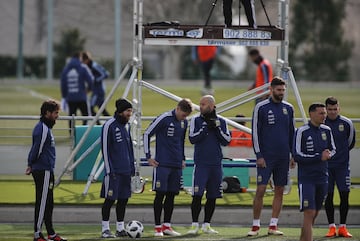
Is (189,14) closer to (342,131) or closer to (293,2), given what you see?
(293,2)

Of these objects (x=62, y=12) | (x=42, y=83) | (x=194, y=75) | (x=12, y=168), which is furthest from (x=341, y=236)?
(x=62, y=12)

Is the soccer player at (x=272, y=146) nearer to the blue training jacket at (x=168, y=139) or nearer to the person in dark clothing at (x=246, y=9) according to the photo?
the blue training jacket at (x=168, y=139)

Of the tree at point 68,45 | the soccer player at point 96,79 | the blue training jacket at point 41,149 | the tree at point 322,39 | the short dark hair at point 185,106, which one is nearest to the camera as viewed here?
the blue training jacket at point 41,149

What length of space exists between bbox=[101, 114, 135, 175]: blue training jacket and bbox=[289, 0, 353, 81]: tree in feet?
126

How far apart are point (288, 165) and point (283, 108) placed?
2.36 ft

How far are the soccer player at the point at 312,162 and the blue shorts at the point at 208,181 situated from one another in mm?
1611

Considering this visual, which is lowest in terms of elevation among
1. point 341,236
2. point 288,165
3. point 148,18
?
point 341,236

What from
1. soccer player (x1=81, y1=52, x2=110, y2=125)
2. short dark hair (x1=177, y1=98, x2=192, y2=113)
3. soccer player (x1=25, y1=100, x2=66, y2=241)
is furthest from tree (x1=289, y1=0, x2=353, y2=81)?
soccer player (x1=25, y1=100, x2=66, y2=241)

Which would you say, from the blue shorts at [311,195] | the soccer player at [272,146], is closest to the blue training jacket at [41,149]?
the soccer player at [272,146]

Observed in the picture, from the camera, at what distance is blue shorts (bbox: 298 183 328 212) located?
11.6 m

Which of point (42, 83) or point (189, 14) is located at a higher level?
point (189, 14)

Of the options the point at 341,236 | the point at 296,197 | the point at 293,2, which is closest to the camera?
the point at 341,236

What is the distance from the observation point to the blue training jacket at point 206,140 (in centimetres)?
1303

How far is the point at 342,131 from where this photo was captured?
1317 cm
